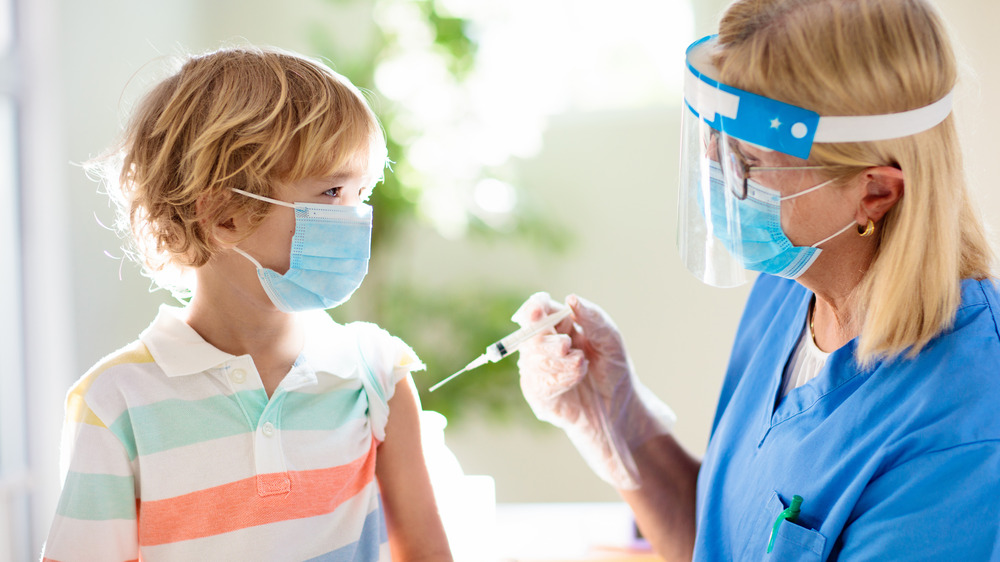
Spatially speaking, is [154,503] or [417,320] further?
[417,320]

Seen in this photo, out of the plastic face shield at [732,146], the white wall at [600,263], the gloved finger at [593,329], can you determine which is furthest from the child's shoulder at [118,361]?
the white wall at [600,263]

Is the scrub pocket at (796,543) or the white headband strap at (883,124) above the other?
the white headband strap at (883,124)

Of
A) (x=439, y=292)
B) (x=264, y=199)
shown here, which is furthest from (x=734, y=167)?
(x=439, y=292)

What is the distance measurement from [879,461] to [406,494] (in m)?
0.71

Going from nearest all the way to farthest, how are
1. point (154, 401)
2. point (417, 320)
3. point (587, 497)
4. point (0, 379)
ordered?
point (154, 401) → point (0, 379) → point (417, 320) → point (587, 497)

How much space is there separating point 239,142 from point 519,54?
7.97 feet

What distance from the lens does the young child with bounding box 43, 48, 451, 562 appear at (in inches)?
39.3

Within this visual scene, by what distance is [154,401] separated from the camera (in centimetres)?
103

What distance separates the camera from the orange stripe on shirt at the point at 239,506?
999 millimetres

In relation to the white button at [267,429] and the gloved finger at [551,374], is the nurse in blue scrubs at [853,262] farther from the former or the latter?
the white button at [267,429]

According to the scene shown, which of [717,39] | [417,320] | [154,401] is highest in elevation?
[717,39]

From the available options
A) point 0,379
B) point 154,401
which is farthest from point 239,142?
point 0,379

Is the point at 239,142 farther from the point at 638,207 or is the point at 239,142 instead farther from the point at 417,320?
the point at 638,207

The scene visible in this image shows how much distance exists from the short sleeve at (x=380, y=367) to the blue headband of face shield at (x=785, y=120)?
60 centimetres
